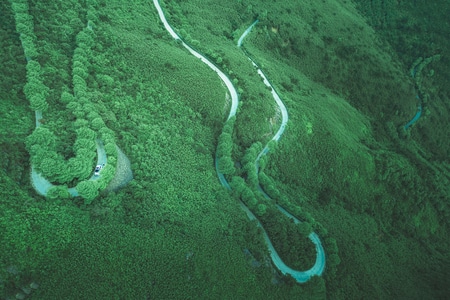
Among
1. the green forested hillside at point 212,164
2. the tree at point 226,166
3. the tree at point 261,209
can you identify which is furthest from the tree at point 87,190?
the tree at point 261,209

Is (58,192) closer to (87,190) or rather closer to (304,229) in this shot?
(87,190)

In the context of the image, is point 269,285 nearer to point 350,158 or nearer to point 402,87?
point 350,158

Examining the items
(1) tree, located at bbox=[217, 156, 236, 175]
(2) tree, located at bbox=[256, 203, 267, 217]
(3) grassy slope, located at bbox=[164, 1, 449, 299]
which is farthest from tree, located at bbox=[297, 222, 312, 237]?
(1) tree, located at bbox=[217, 156, 236, 175]

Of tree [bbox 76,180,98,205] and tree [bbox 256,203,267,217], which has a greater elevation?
tree [bbox 256,203,267,217]

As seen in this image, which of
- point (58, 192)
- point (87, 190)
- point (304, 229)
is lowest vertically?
point (58, 192)

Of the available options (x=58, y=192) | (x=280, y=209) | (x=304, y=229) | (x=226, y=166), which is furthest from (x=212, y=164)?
(x=58, y=192)

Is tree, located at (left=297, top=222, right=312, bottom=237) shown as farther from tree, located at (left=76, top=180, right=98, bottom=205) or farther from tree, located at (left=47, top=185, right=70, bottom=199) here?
tree, located at (left=47, top=185, right=70, bottom=199)

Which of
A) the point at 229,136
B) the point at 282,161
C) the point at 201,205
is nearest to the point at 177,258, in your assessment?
the point at 201,205

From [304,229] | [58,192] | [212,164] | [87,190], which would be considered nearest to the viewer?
[58,192]
